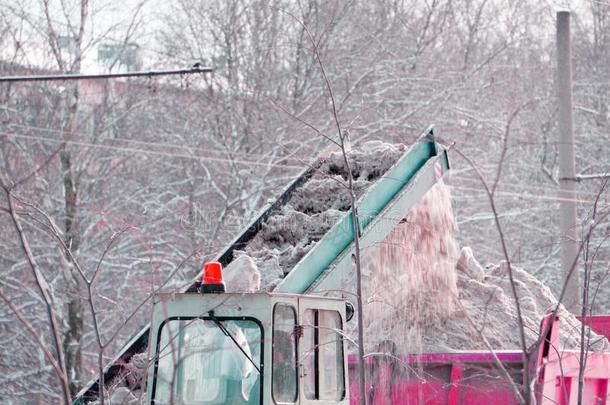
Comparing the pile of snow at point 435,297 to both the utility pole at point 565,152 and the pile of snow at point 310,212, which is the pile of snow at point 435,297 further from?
the utility pole at point 565,152

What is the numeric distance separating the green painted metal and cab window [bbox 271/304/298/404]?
1.36 m

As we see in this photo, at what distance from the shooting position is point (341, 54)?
2281cm

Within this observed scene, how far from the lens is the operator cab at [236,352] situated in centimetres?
657

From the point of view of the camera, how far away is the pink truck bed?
27.7 feet

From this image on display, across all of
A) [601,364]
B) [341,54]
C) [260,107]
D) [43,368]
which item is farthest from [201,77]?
[601,364]

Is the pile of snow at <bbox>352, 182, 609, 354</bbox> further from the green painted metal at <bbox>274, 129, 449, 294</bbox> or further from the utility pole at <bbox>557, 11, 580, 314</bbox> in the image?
the utility pole at <bbox>557, 11, 580, 314</bbox>

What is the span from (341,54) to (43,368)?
8324 millimetres

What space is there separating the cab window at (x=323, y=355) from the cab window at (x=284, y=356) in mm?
115

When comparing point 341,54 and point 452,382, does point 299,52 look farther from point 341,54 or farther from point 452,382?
point 452,382

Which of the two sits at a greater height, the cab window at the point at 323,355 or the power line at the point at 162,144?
the power line at the point at 162,144

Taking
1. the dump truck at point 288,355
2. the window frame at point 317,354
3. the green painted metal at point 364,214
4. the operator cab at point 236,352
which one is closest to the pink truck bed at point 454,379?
the dump truck at point 288,355

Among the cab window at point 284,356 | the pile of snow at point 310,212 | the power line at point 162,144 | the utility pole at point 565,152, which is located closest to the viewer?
the cab window at point 284,356

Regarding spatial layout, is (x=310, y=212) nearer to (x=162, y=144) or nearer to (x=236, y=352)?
(x=236, y=352)

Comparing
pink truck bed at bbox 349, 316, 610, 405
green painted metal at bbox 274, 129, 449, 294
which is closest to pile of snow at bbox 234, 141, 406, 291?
green painted metal at bbox 274, 129, 449, 294
